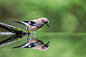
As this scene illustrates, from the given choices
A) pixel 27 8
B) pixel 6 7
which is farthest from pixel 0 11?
pixel 27 8

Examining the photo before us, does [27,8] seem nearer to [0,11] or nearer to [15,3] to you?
[15,3]

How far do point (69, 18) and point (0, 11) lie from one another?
308 cm

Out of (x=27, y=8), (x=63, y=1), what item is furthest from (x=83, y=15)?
(x=27, y=8)

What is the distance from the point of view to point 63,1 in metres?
8.25

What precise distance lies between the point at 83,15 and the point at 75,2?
74cm

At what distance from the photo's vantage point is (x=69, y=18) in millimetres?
7906

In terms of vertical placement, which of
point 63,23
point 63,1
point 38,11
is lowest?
point 63,23

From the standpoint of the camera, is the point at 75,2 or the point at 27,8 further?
the point at 75,2

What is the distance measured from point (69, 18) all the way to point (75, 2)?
1.09m

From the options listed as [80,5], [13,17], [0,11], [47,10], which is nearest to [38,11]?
[47,10]

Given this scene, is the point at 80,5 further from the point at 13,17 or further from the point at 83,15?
the point at 13,17

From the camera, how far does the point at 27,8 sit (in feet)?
25.7

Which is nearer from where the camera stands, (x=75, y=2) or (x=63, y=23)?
(x=63, y=23)

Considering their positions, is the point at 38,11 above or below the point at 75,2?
below
